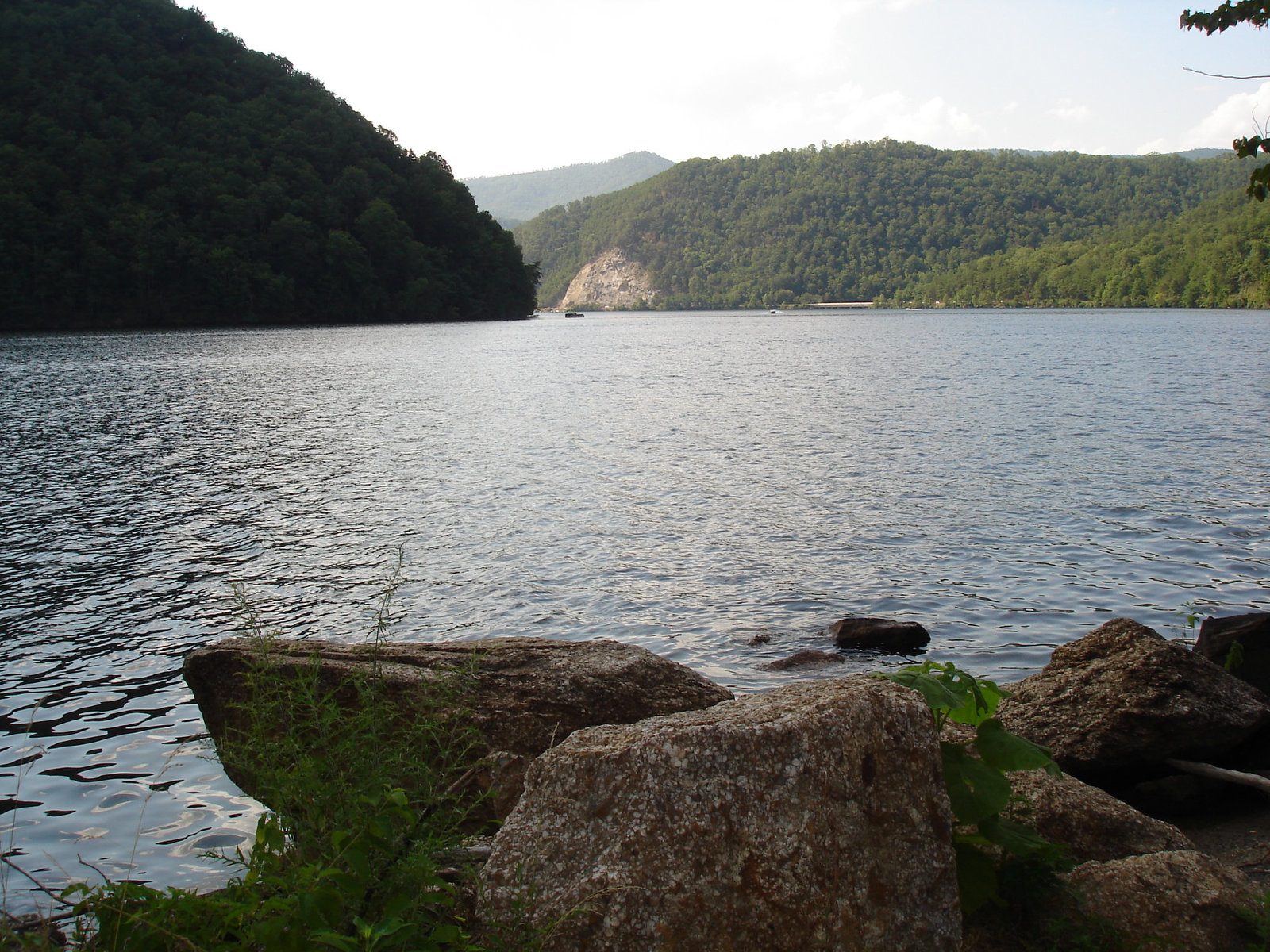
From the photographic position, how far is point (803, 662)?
1118 cm

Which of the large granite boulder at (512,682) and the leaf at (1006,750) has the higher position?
the leaf at (1006,750)

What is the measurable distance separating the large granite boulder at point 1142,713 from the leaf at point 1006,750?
2.75 meters

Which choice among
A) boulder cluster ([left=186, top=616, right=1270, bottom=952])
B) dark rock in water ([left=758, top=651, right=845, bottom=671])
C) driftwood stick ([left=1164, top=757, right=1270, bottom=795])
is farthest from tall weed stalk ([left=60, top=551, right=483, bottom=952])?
dark rock in water ([left=758, top=651, right=845, bottom=671])

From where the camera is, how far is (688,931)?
370cm

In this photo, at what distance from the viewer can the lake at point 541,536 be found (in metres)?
9.55

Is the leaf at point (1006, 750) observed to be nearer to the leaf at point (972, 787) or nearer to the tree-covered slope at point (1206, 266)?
the leaf at point (972, 787)

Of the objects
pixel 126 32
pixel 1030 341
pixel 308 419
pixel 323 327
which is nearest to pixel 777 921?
pixel 308 419

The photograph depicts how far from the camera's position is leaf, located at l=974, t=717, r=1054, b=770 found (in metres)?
4.51

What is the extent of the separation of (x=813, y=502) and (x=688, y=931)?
17.6m

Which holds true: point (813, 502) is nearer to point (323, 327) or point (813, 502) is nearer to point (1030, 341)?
point (1030, 341)

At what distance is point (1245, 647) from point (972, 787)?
19.5 ft

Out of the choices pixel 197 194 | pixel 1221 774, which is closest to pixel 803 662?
pixel 1221 774

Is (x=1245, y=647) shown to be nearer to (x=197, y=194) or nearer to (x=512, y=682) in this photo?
(x=512, y=682)

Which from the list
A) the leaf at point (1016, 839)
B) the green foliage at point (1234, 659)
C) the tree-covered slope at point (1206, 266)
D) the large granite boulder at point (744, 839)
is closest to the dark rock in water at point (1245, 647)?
the green foliage at point (1234, 659)
